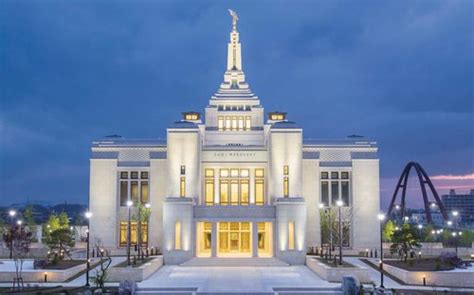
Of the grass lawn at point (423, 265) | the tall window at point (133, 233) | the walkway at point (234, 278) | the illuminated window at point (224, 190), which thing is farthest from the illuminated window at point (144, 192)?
the grass lawn at point (423, 265)

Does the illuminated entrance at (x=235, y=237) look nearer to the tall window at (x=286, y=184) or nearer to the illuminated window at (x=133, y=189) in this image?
the tall window at (x=286, y=184)

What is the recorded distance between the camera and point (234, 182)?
48.8m

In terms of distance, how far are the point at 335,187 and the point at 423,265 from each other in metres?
15.6

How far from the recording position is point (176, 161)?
4741 centimetres

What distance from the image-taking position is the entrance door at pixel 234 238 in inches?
1732

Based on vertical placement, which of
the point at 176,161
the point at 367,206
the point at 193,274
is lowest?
the point at 193,274

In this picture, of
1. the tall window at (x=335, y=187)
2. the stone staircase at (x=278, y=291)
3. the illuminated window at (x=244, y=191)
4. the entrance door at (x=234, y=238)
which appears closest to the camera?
the stone staircase at (x=278, y=291)

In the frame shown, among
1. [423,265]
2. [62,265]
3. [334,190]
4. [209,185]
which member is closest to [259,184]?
[209,185]

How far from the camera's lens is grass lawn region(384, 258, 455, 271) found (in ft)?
109

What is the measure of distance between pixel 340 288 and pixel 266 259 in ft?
41.6

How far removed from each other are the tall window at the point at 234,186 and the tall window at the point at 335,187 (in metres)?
6.39

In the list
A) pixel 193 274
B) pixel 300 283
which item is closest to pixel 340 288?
pixel 300 283

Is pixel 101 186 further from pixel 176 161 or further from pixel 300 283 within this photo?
pixel 300 283

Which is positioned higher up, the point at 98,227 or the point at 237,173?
the point at 237,173
